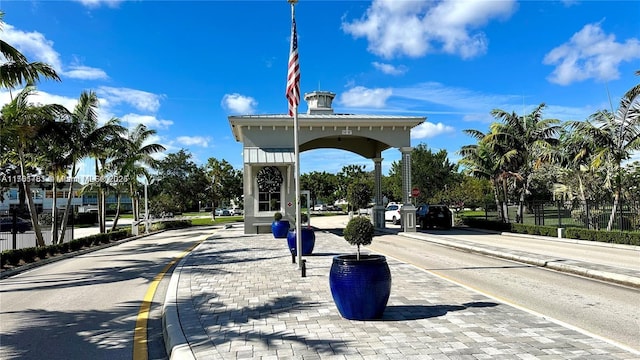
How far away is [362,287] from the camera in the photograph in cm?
582

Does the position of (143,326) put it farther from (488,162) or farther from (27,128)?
(488,162)

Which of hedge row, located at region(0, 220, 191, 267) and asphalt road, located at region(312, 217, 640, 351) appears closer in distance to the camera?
asphalt road, located at region(312, 217, 640, 351)

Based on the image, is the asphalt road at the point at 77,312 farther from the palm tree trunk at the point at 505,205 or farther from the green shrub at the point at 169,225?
the green shrub at the point at 169,225

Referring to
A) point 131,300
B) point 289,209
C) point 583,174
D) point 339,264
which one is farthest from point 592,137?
point 131,300

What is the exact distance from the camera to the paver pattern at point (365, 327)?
469 cm

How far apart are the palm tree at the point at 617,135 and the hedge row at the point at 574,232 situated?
4.41 ft

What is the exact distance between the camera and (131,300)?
8.34 meters

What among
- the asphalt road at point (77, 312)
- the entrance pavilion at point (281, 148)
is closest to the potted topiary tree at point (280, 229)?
the entrance pavilion at point (281, 148)

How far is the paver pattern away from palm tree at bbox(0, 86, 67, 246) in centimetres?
952

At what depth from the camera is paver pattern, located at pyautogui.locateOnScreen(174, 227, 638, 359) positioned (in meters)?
4.69

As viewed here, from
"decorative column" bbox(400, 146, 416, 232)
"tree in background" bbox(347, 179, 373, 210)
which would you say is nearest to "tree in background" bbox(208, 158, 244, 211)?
"tree in background" bbox(347, 179, 373, 210)

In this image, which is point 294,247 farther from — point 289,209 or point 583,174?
point 583,174

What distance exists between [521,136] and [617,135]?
794cm

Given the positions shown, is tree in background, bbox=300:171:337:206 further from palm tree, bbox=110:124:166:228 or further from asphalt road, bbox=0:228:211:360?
asphalt road, bbox=0:228:211:360
